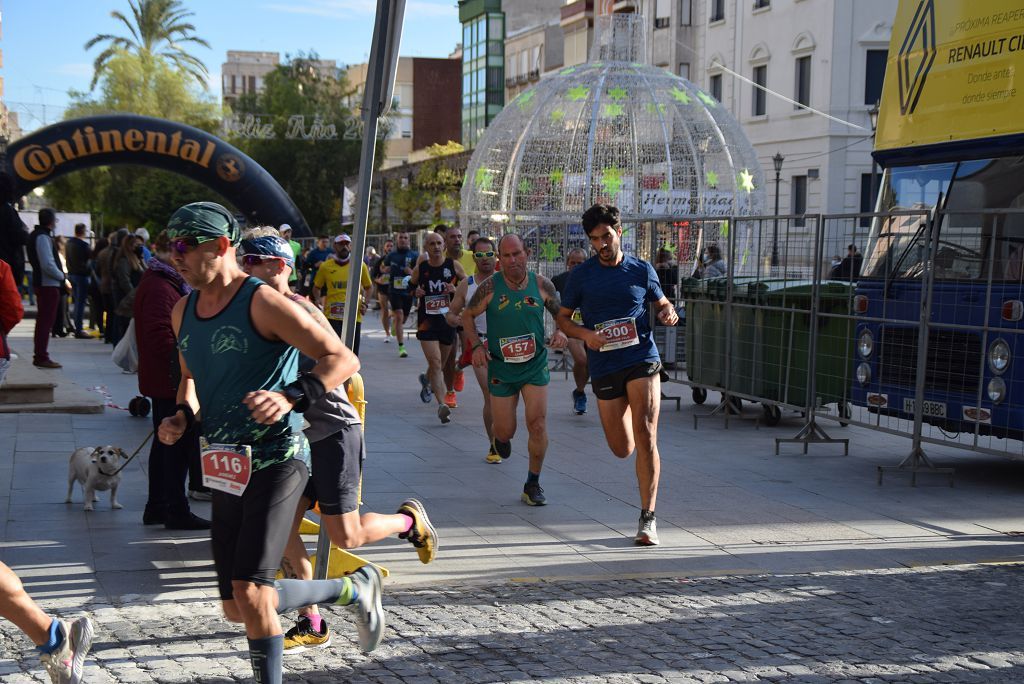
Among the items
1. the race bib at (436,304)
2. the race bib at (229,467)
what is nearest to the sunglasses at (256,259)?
the race bib at (229,467)

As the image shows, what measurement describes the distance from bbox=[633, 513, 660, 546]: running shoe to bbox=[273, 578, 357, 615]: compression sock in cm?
287

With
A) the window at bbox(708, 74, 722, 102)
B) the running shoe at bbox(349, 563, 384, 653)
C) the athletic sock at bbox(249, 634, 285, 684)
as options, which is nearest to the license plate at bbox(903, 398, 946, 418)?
the running shoe at bbox(349, 563, 384, 653)

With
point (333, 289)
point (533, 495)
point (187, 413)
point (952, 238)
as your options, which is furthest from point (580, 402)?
point (187, 413)

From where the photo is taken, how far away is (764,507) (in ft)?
28.5

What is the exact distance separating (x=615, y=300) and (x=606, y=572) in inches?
70.3

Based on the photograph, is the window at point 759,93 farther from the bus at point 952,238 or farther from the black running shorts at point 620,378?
the black running shorts at point 620,378

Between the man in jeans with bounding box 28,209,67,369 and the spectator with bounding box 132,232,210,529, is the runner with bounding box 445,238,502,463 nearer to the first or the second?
the spectator with bounding box 132,232,210,529

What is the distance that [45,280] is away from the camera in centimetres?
1658

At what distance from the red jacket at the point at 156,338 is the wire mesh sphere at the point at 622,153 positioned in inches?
596

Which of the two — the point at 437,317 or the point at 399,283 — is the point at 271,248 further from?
the point at 399,283

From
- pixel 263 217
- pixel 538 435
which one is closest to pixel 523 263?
pixel 538 435

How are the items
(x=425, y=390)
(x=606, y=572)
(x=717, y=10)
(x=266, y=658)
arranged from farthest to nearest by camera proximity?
(x=717, y=10), (x=425, y=390), (x=606, y=572), (x=266, y=658)

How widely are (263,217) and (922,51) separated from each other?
53.7 feet

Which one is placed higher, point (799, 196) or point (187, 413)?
point (799, 196)
